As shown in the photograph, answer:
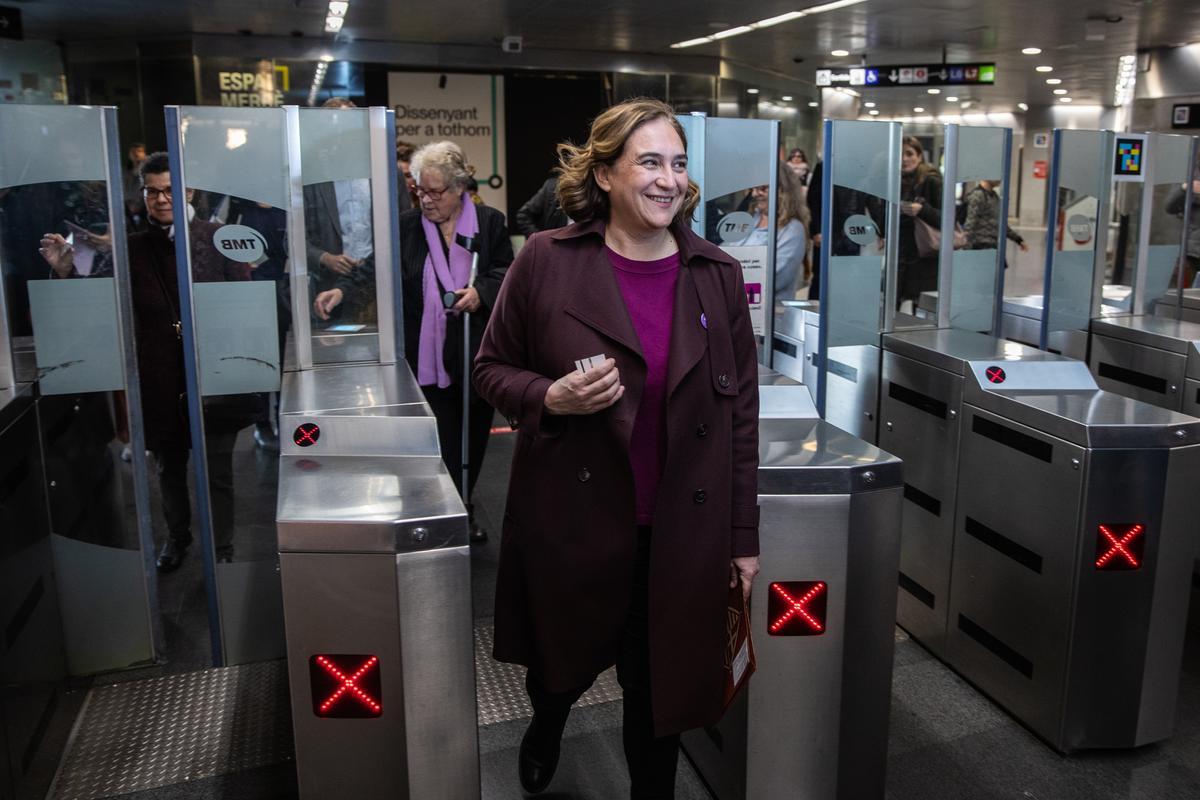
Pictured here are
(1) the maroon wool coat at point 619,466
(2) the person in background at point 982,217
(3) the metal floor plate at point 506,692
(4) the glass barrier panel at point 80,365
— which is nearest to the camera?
(1) the maroon wool coat at point 619,466

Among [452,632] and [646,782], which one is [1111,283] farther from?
[452,632]

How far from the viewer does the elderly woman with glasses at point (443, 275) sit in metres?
3.54

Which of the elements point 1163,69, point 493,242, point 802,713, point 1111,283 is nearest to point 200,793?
point 802,713

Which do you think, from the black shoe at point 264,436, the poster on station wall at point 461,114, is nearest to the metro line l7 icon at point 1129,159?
the black shoe at point 264,436

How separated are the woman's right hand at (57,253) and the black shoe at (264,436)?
0.65m

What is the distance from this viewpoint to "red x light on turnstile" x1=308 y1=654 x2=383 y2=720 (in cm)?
164

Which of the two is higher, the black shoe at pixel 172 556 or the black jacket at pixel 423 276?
the black jacket at pixel 423 276

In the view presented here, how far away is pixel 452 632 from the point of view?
1.65 metres

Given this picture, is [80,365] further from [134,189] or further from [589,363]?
[134,189]

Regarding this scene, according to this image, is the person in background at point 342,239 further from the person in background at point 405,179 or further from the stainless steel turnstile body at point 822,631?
the person in background at point 405,179

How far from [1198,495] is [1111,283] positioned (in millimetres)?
2664

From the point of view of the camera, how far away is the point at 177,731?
271 centimetres

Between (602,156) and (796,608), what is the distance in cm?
100

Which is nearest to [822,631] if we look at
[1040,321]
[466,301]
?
[466,301]
